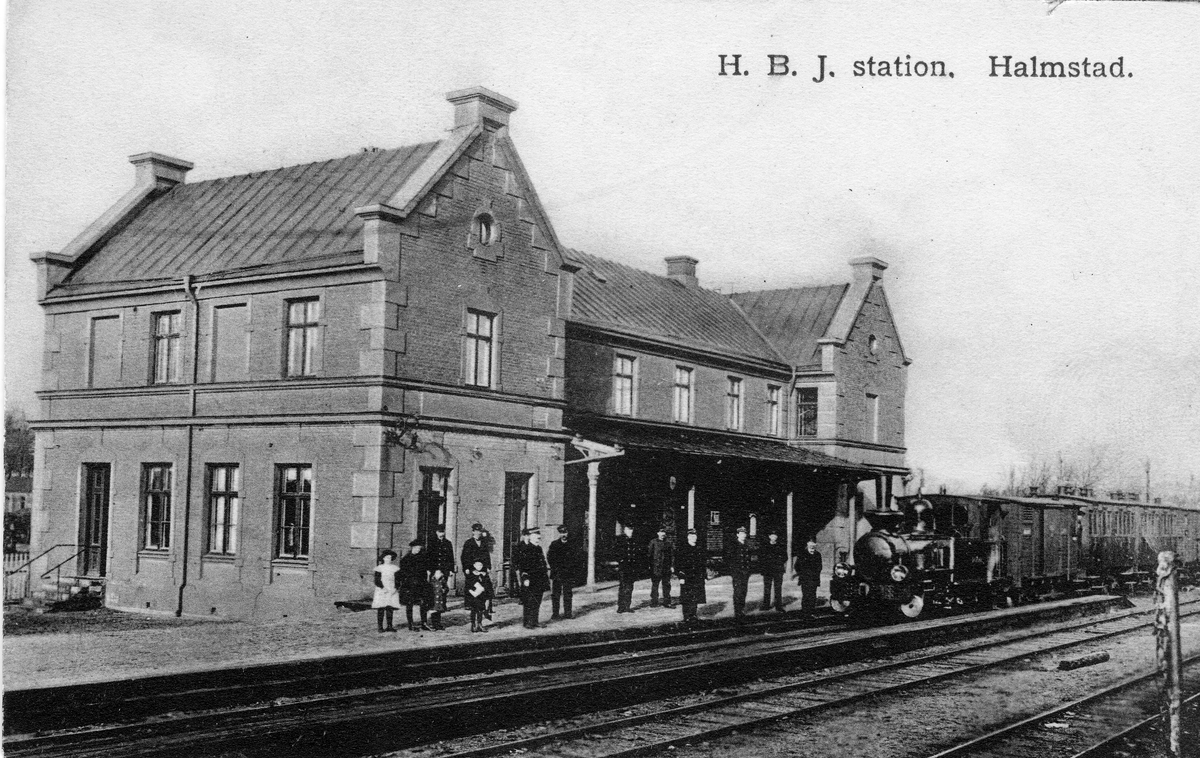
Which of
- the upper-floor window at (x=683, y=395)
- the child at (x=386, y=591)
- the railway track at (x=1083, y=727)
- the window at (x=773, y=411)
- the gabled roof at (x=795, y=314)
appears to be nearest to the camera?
the railway track at (x=1083, y=727)

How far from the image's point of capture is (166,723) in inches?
326

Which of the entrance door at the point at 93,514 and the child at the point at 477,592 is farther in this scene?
the entrance door at the point at 93,514

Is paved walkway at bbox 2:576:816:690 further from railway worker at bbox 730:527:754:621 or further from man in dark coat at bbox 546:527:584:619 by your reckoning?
railway worker at bbox 730:527:754:621

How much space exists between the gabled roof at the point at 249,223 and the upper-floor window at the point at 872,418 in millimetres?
17110

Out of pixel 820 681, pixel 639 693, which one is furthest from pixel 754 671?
pixel 639 693

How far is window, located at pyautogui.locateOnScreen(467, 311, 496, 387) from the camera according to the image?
15.9 meters

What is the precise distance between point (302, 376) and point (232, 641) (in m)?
4.09

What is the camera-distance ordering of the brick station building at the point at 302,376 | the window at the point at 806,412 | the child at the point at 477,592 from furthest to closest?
the window at the point at 806,412, the brick station building at the point at 302,376, the child at the point at 477,592

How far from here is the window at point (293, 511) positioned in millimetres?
14445

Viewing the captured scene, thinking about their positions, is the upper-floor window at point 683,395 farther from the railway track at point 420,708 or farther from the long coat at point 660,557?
the railway track at point 420,708

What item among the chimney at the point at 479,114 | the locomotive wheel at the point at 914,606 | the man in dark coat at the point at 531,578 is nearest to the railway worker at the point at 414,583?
the man in dark coat at the point at 531,578

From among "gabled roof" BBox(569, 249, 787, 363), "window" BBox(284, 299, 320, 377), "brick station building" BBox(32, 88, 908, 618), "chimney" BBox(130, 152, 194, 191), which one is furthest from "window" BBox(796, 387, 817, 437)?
"chimney" BBox(130, 152, 194, 191)

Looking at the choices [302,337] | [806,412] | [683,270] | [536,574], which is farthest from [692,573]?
[683,270]

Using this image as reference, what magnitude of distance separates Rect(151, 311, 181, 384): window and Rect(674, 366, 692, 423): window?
12474mm
